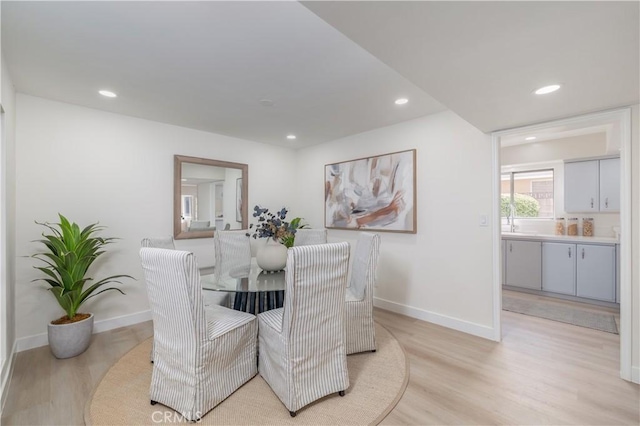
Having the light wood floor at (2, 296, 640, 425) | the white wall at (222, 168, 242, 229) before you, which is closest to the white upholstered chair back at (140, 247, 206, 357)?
the light wood floor at (2, 296, 640, 425)

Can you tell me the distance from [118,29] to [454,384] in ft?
10.7

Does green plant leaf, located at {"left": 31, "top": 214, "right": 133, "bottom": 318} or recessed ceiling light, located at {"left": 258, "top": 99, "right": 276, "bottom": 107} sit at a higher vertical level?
recessed ceiling light, located at {"left": 258, "top": 99, "right": 276, "bottom": 107}

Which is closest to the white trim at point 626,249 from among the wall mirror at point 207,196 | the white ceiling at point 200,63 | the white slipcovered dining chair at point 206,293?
the white ceiling at point 200,63

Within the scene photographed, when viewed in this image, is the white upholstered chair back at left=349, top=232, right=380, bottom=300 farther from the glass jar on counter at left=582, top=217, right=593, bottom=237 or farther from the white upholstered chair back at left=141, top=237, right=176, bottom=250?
the glass jar on counter at left=582, top=217, right=593, bottom=237

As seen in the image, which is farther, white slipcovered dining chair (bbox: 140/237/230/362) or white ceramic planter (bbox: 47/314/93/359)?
white slipcovered dining chair (bbox: 140/237/230/362)

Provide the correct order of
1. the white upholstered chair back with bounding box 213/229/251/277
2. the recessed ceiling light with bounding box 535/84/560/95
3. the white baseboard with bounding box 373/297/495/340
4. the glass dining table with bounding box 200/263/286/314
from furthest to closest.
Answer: the white upholstered chair back with bounding box 213/229/251/277, the white baseboard with bounding box 373/297/495/340, the glass dining table with bounding box 200/263/286/314, the recessed ceiling light with bounding box 535/84/560/95

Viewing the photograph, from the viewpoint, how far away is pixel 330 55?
200cm

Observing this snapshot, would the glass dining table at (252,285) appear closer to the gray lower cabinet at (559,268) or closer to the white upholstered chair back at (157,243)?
the white upholstered chair back at (157,243)

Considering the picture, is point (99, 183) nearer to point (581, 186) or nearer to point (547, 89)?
point (547, 89)

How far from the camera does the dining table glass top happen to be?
2191 millimetres

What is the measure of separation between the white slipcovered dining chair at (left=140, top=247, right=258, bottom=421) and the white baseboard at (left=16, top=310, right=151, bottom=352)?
174cm

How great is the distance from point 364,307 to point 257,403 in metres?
1.14

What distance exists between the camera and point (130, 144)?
329cm

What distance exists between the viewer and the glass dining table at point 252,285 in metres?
2.29
